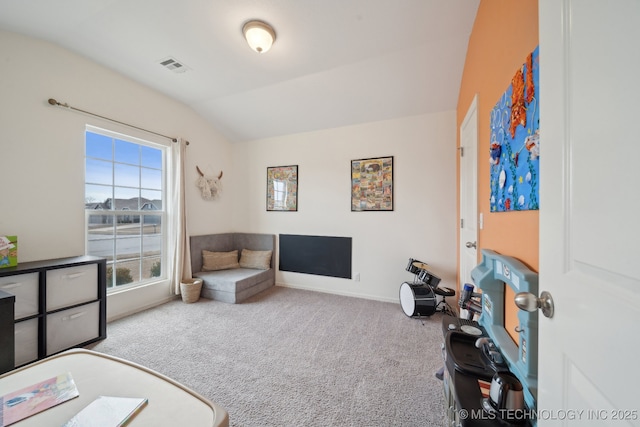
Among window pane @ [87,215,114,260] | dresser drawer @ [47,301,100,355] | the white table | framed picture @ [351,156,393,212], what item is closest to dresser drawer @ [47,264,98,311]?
dresser drawer @ [47,301,100,355]

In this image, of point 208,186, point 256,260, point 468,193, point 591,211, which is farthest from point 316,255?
point 591,211

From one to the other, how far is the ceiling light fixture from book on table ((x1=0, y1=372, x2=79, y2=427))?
2.48 m

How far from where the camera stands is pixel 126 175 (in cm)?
285

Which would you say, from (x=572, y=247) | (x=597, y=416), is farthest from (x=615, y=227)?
(x=597, y=416)

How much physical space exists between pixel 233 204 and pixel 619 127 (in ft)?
14.4

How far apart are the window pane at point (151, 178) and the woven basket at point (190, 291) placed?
4.58 feet

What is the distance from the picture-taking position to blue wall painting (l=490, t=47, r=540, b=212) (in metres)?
0.94

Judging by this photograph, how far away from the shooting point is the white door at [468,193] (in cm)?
199

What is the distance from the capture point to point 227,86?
9.79ft

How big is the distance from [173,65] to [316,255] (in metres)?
3.02

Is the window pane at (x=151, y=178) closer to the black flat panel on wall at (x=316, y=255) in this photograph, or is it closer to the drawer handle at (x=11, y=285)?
the drawer handle at (x=11, y=285)

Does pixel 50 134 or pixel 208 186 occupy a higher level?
pixel 50 134

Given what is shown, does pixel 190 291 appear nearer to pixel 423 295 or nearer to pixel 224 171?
pixel 224 171

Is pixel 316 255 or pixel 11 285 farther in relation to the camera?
pixel 316 255
